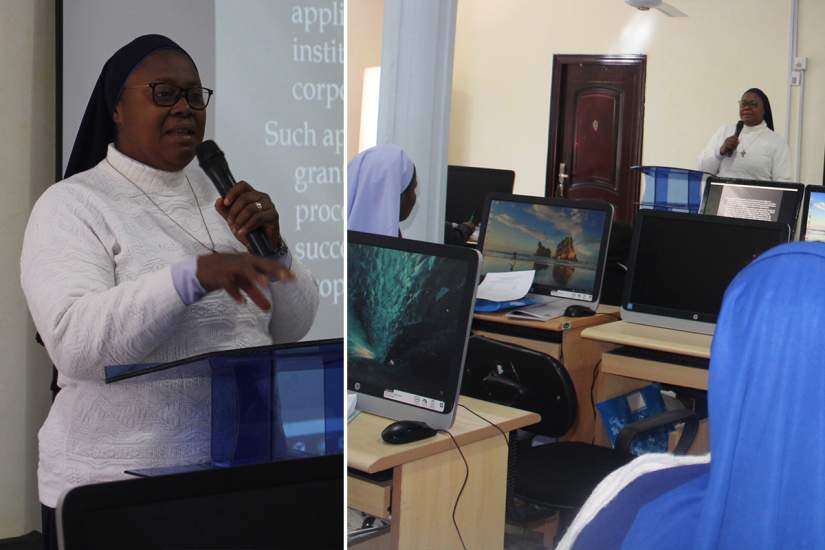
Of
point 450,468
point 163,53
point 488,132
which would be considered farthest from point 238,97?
point 488,132

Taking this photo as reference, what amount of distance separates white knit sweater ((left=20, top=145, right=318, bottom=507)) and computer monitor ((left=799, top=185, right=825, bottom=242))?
411 centimetres

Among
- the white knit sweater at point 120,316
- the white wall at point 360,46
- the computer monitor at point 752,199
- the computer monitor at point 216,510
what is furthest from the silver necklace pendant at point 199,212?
the white wall at point 360,46

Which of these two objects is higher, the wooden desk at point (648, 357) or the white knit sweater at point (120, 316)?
the white knit sweater at point (120, 316)

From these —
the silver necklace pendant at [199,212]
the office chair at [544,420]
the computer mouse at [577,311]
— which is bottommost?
the office chair at [544,420]

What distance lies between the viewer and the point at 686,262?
139 inches

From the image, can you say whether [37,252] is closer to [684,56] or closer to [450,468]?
[450,468]

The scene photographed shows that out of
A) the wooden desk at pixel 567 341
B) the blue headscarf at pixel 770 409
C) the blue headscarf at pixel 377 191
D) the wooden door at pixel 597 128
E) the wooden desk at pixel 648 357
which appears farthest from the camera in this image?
the wooden door at pixel 597 128

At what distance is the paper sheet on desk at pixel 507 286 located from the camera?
3.88 meters

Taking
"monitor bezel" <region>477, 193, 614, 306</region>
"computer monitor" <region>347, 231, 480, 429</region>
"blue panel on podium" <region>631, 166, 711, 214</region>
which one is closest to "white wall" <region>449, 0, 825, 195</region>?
"blue panel on podium" <region>631, 166, 711, 214</region>

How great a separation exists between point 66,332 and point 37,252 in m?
0.07

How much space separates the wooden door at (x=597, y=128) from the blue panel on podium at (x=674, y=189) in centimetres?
286

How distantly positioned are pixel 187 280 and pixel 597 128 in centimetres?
806

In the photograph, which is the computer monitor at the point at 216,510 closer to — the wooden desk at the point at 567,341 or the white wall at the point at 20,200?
the white wall at the point at 20,200

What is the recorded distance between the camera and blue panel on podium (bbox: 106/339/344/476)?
2.89 ft
